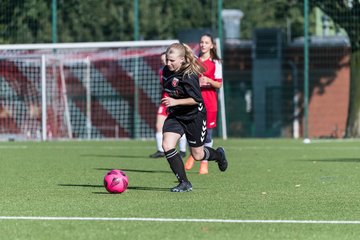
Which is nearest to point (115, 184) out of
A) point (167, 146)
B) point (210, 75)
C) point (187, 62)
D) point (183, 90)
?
point (167, 146)

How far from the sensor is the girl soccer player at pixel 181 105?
34.7ft

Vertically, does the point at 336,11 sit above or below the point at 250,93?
above

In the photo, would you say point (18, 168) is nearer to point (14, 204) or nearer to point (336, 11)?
point (14, 204)

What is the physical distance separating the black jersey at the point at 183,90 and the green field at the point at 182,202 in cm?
81

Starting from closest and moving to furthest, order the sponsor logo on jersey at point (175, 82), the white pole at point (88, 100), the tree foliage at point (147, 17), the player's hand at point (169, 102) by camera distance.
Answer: the player's hand at point (169, 102) < the sponsor logo on jersey at point (175, 82) < the white pole at point (88, 100) < the tree foliage at point (147, 17)

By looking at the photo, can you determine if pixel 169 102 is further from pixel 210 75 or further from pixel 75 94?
pixel 75 94

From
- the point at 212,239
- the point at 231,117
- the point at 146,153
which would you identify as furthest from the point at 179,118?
the point at 231,117

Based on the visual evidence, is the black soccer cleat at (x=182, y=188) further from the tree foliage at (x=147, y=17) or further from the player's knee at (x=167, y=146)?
the tree foliage at (x=147, y=17)

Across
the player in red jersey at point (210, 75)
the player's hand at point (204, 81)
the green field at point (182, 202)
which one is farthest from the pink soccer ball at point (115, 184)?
the player in red jersey at point (210, 75)

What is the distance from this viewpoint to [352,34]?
29.4 meters

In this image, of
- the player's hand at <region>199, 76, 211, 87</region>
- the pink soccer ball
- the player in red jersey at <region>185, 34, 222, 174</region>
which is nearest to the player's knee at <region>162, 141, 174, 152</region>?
the pink soccer ball

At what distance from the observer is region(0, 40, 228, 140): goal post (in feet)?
92.0

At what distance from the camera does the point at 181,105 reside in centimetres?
1073

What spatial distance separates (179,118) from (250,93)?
96.1ft
